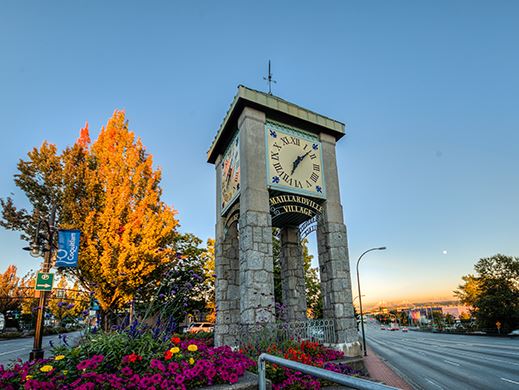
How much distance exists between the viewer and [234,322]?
1058 centimetres

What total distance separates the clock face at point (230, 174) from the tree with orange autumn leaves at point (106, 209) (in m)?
4.10

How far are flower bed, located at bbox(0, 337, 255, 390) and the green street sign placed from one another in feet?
23.3

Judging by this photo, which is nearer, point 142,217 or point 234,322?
point 234,322

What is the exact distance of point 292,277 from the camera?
1201cm

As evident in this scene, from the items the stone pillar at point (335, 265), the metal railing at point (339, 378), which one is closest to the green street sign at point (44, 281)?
the stone pillar at point (335, 265)

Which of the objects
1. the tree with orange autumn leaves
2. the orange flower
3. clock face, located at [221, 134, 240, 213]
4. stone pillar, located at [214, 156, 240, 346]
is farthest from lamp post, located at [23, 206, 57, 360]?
the orange flower

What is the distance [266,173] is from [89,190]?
9.47 meters

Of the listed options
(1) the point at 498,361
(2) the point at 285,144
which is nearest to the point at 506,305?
(1) the point at 498,361

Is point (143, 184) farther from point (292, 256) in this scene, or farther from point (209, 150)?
point (292, 256)

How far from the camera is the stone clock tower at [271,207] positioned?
8594mm

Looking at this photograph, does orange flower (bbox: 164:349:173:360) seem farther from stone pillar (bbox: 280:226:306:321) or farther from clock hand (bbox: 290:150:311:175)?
stone pillar (bbox: 280:226:306:321)

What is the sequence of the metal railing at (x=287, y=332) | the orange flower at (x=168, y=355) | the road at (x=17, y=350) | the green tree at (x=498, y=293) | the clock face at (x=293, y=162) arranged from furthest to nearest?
the green tree at (x=498, y=293) < the road at (x=17, y=350) < the clock face at (x=293, y=162) < the metal railing at (x=287, y=332) < the orange flower at (x=168, y=355)

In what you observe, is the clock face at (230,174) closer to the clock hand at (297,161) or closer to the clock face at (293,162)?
the clock face at (293,162)

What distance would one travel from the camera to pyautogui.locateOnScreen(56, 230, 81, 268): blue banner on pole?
399 inches
